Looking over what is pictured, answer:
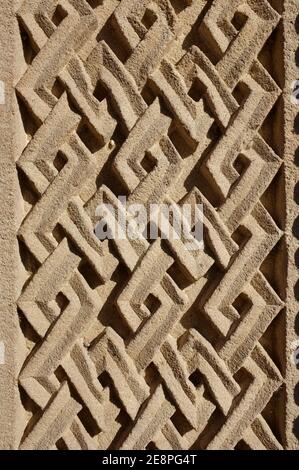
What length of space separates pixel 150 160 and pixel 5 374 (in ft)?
1.61

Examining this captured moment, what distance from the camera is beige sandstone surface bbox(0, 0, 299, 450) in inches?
45.5

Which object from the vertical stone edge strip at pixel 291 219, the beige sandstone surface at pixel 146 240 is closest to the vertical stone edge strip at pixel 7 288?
the beige sandstone surface at pixel 146 240

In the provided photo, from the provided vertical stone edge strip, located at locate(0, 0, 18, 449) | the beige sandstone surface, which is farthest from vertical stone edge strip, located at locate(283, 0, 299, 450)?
vertical stone edge strip, located at locate(0, 0, 18, 449)

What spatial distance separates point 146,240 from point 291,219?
11.6 inches

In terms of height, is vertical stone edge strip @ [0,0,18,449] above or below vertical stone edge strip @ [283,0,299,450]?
below

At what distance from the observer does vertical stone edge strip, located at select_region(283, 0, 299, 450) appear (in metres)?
1.22

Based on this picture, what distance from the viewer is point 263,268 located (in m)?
1.24

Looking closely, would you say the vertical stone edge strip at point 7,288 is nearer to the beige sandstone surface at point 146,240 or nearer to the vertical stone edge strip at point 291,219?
the beige sandstone surface at point 146,240

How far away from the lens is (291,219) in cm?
122

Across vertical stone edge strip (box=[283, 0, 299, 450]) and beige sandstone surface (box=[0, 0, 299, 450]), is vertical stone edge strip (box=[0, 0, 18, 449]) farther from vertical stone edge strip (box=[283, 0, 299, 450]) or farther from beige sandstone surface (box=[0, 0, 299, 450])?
vertical stone edge strip (box=[283, 0, 299, 450])

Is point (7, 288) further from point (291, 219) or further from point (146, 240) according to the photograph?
point (291, 219)
